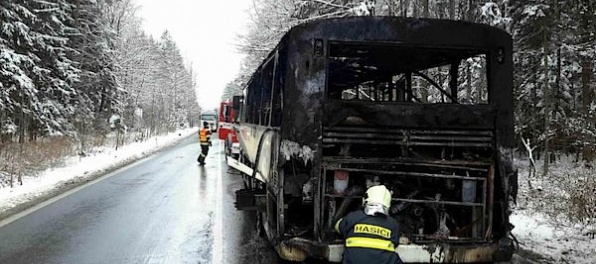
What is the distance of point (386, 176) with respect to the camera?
546 centimetres

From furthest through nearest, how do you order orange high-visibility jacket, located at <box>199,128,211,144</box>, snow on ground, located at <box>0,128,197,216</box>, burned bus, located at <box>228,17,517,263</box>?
1. orange high-visibility jacket, located at <box>199,128,211,144</box>
2. snow on ground, located at <box>0,128,197,216</box>
3. burned bus, located at <box>228,17,517,263</box>

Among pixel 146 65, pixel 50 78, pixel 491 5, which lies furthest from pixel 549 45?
pixel 146 65

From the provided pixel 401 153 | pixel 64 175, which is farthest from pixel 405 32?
pixel 64 175

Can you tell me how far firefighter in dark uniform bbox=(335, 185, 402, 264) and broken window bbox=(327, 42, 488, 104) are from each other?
6.32 feet

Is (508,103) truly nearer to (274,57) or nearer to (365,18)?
(365,18)

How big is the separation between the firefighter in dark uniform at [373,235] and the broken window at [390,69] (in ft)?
6.32

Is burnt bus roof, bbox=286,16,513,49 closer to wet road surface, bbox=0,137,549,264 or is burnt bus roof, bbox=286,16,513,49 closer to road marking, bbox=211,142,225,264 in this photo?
wet road surface, bbox=0,137,549,264

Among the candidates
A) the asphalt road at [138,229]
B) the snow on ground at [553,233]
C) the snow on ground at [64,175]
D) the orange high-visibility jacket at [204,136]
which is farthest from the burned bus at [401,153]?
the orange high-visibility jacket at [204,136]

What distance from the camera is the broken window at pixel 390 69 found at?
5.84 meters

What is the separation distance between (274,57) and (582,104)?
19.8 m

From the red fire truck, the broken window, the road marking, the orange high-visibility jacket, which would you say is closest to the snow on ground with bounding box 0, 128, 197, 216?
the orange high-visibility jacket

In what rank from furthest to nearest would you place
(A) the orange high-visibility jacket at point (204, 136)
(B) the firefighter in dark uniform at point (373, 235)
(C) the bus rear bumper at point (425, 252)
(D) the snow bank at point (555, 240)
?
(A) the orange high-visibility jacket at point (204, 136) → (D) the snow bank at point (555, 240) → (C) the bus rear bumper at point (425, 252) → (B) the firefighter in dark uniform at point (373, 235)

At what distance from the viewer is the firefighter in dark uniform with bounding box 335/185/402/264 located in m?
3.85

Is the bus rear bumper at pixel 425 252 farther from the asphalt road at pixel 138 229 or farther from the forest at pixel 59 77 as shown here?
the forest at pixel 59 77
